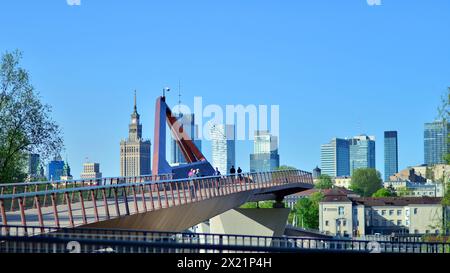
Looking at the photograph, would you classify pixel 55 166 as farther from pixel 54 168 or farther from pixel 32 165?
pixel 32 165

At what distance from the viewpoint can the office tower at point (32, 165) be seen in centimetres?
5681

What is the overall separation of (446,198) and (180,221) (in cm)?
1410

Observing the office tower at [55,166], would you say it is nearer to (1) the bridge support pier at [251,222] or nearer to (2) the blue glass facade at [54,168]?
(2) the blue glass facade at [54,168]

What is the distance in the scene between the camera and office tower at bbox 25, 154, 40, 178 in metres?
56.8

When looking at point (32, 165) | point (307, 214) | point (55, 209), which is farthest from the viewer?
point (307, 214)

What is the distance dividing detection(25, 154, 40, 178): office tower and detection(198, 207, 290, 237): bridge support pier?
19421mm

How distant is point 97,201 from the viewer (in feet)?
107

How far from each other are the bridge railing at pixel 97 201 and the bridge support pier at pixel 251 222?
77.9 feet

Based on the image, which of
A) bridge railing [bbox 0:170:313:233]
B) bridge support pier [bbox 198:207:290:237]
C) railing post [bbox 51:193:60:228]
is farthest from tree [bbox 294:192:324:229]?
railing post [bbox 51:193:60:228]

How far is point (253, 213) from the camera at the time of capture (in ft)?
265

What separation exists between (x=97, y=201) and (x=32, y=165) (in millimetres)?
29288

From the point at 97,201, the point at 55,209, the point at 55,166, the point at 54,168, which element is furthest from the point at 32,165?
the point at 54,168
